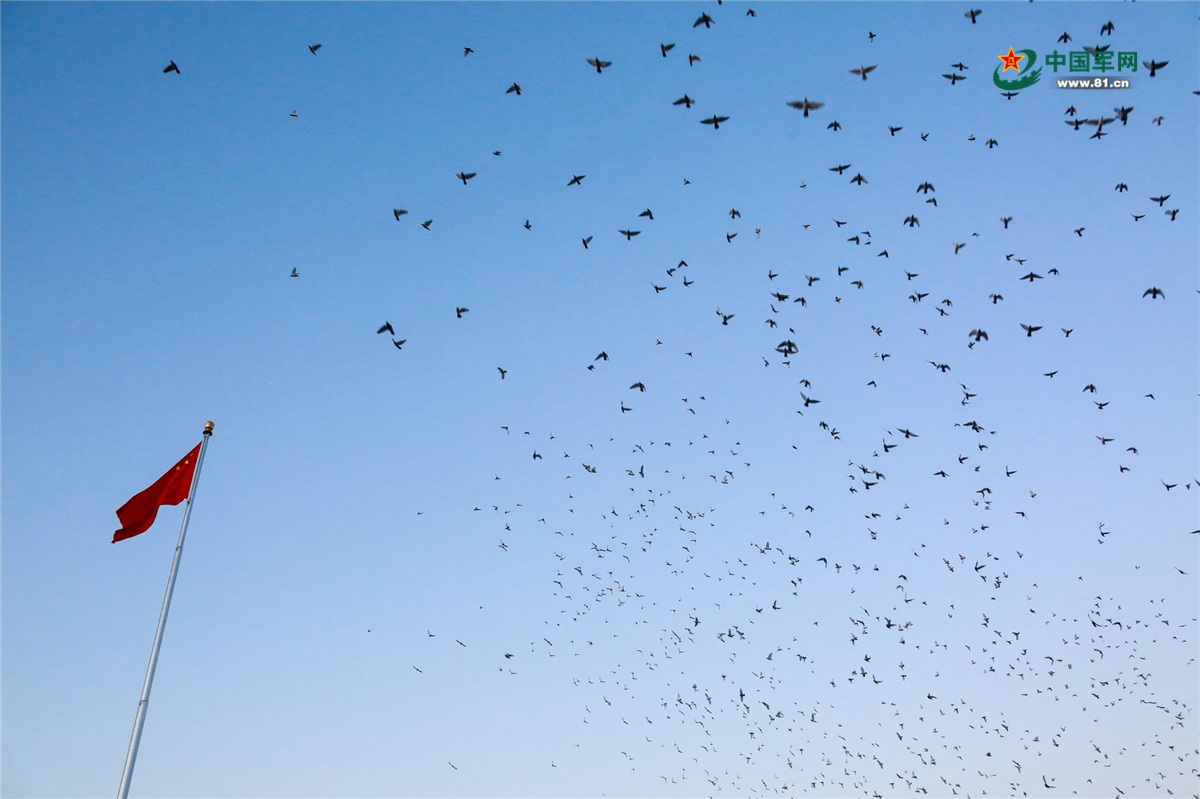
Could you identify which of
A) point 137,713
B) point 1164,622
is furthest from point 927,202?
point 1164,622

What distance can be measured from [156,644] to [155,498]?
154 inches

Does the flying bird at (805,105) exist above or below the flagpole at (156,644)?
above

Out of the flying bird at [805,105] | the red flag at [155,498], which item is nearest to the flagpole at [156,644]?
the red flag at [155,498]

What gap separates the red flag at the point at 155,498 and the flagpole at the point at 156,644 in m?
0.22

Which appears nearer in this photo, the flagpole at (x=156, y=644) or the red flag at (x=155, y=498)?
the flagpole at (x=156, y=644)

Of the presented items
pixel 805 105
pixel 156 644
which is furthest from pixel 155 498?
pixel 805 105

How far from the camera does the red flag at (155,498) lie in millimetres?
20094

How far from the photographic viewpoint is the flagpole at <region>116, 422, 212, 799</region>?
667 inches

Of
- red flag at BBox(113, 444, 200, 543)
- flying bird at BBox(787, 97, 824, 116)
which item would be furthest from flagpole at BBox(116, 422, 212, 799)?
flying bird at BBox(787, 97, 824, 116)

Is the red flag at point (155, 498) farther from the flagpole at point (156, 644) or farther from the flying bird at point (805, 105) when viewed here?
the flying bird at point (805, 105)

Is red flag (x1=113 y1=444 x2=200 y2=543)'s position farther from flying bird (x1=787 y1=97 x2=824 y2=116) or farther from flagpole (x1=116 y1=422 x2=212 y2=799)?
flying bird (x1=787 y1=97 x2=824 y2=116)

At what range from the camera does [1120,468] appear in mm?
32562

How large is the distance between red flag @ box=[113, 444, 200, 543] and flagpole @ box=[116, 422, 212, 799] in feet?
0.72

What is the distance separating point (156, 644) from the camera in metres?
18.7
